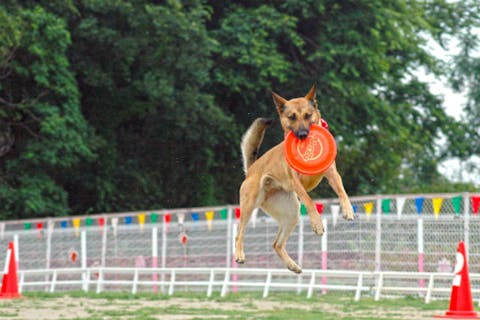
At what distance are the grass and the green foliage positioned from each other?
818 centimetres

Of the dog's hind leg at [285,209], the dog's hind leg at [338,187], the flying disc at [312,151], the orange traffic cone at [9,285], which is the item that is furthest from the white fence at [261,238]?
the flying disc at [312,151]

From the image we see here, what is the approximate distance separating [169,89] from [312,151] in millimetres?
25946

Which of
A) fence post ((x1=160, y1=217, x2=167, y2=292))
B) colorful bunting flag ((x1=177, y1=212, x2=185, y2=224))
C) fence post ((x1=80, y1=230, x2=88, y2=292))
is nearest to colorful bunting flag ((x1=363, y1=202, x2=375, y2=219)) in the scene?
colorful bunting flag ((x1=177, y1=212, x2=185, y2=224))

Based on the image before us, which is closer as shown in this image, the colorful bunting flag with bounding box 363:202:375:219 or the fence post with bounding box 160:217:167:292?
the colorful bunting flag with bounding box 363:202:375:219

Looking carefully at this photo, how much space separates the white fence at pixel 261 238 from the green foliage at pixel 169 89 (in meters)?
3.71

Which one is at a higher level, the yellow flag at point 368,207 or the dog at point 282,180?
the yellow flag at point 368,207

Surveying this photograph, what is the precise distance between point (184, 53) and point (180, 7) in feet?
4.67

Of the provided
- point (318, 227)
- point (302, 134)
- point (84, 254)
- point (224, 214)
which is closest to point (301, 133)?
point (302, 134)

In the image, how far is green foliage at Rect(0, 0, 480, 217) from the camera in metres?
32.2

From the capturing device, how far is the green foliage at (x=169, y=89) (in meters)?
32.2

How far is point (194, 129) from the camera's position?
33812 mm

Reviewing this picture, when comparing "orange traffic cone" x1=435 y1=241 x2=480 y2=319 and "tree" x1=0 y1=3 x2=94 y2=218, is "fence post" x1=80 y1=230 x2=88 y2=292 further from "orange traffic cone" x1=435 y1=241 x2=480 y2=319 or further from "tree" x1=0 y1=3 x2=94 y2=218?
"orange traffic cone" x1=435 y1=241 x2=480 y2=319

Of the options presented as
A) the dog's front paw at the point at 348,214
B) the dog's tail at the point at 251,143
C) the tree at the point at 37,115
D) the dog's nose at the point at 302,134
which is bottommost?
the dog's front paw at the point at 348,214

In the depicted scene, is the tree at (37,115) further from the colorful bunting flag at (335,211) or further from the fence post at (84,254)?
the colorful bunting flag at (335,211)
